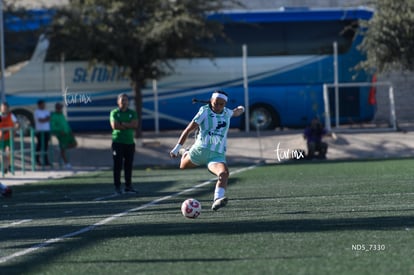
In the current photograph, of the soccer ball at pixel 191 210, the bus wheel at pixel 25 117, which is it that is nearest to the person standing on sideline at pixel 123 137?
the soccer ball at pixel 191 210

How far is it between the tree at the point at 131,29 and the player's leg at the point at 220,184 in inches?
752

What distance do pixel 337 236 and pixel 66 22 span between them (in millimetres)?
24299

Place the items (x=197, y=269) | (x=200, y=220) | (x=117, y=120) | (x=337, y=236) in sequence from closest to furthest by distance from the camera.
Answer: (x=197, y=269) → (x=337, y=236) → (x=200, y=220) → (x=117, y=120)

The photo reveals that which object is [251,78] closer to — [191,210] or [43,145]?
[43,145]

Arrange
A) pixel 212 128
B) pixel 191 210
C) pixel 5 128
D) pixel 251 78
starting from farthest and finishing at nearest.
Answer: pixel 251 78
pixel 5 128
pixel 212 128
pixel 191 210

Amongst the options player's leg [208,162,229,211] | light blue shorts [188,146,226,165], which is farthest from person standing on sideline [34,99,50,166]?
player's leg [208,162,229,211]

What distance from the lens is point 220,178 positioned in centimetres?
1411

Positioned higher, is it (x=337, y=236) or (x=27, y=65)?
(x=27, y=65)

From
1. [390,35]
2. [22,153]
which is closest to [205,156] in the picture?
[22,153]

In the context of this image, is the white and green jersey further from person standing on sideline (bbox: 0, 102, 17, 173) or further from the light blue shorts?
person standing on sideline (bbox: 0, 102, 17, 173)

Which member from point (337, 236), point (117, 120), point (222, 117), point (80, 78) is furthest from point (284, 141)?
point (337, 236)

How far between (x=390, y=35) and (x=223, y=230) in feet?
80.1

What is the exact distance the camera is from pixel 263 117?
125 ft

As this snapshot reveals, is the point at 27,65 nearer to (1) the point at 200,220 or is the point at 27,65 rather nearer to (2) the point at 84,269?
(1) the point at 200,220
